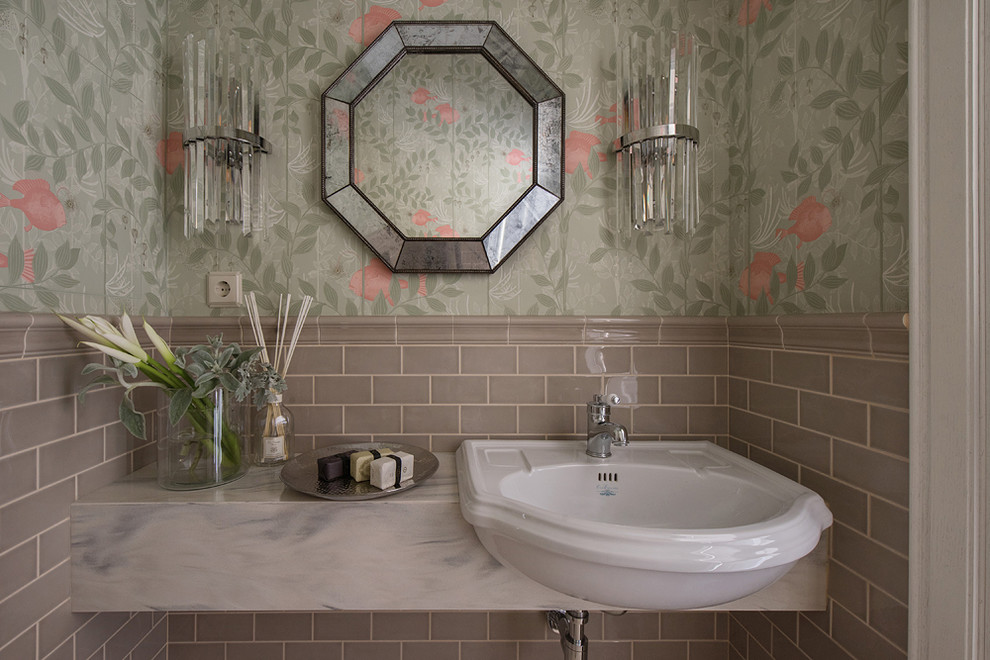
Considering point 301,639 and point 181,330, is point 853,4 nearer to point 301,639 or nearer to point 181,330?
point 181,330

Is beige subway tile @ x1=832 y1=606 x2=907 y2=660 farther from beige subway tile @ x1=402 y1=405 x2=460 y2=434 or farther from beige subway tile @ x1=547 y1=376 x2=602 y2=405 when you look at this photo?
beige subway tile @ x1=402 y1=405 x2=460 y2=434

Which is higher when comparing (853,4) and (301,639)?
(853,4)

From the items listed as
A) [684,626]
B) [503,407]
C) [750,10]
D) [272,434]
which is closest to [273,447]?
[272,434]

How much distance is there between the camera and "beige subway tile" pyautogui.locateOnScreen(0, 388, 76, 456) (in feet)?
2.38

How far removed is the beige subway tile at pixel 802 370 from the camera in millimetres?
873

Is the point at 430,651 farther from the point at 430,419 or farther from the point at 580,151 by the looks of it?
the point at 580,151

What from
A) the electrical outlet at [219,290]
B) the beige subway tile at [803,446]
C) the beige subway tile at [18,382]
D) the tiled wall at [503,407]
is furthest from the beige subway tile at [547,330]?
Answer: the beige subway tile at [18,382]

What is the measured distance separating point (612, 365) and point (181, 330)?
1.13 meters

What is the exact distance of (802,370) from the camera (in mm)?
933
